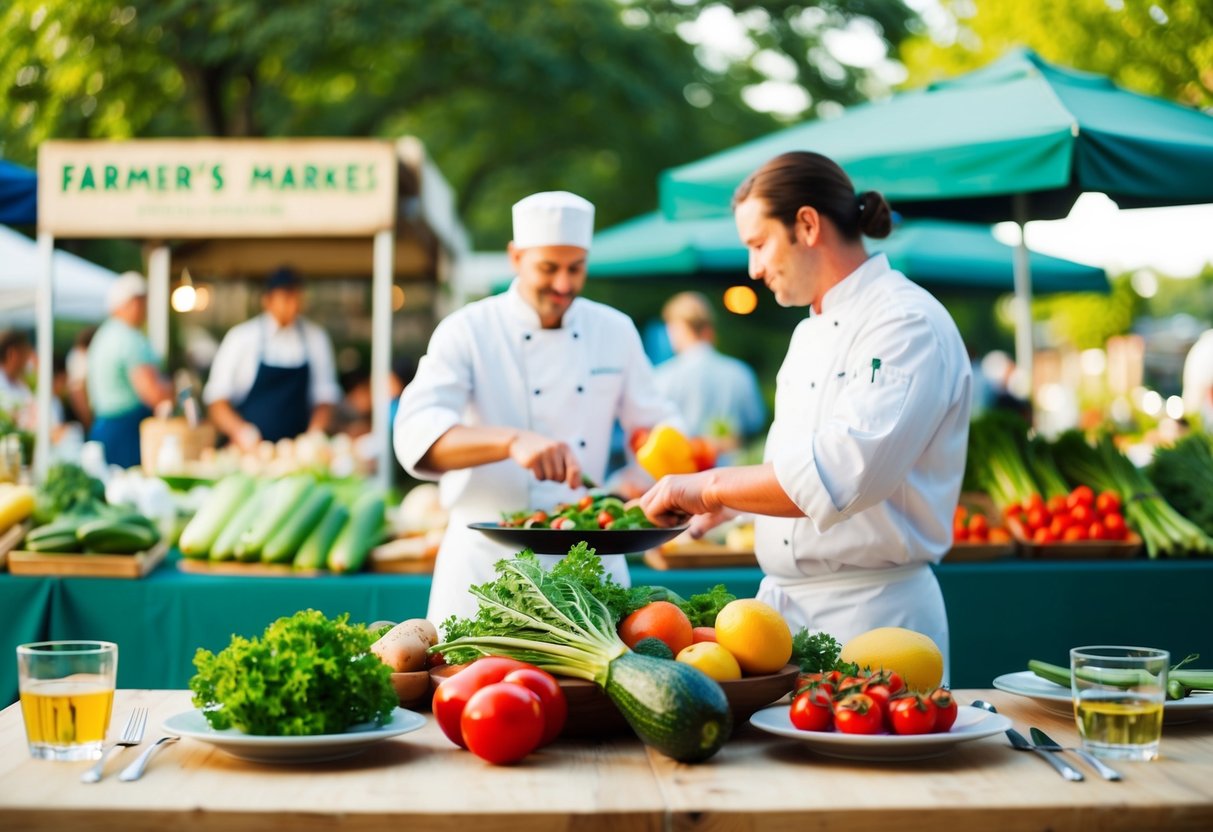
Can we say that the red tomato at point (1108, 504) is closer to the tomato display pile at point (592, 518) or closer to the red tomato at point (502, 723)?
the tomato display pile at point (592, 518)

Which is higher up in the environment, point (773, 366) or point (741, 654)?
point (773, 366)

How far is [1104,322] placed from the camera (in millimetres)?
19062

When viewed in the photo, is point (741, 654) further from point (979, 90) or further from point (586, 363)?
point (979, 90)

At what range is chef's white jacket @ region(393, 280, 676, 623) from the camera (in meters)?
3.63

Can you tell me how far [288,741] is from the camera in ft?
6.11

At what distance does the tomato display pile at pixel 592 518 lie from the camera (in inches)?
107

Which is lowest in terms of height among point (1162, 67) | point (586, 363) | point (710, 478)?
point (710, 478)

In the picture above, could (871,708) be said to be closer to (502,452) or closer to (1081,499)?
(502,452)

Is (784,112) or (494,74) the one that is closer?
(494,74)

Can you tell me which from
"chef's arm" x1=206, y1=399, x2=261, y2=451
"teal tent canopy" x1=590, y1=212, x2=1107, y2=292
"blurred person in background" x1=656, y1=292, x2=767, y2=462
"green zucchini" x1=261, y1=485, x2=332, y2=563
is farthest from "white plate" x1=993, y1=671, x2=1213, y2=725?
"blurred person in background" x1=656, y1=292, x2=767, y2=462

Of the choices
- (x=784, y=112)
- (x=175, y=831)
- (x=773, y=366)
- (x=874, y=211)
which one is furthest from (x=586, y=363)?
(x=773, y=366)

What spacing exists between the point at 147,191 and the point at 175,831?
5.35m

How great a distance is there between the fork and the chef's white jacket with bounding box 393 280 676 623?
4.68ft

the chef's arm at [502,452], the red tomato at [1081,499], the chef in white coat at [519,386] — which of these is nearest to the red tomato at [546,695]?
the chef's arm at [502,452]
